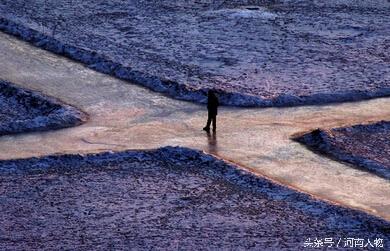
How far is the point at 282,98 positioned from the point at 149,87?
4943 mm

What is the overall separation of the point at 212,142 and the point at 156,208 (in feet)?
16.2

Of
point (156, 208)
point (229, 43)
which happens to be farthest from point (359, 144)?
point (229, 43)

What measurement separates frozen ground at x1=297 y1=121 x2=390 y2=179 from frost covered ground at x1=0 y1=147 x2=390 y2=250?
3129 millimetres

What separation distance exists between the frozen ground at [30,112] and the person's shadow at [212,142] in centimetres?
422

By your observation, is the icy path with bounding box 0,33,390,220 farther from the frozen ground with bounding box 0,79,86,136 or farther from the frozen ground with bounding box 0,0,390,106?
the frozen ground with bounding box 0,0,390,106

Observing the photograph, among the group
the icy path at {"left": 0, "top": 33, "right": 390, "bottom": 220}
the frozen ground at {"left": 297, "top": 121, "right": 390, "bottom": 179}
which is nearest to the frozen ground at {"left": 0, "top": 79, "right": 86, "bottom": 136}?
the icy path at {"left": 0, "top": 33, "right": 390, "bottom": 220}

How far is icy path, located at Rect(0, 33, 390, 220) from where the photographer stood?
2222 cm

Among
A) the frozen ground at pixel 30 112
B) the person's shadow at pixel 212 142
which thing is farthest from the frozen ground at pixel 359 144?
the frozen ground at pixel 30 112

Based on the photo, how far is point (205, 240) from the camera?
61.2 ft

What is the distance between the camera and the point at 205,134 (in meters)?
25.6

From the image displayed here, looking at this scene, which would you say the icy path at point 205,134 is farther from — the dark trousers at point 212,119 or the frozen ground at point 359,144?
the frozen ground at point 359,144

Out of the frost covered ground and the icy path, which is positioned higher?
the icy path

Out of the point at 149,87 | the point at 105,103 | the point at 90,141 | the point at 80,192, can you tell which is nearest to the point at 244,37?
the point at 149,87

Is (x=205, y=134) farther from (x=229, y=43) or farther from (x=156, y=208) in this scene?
(x=229, y=43)
